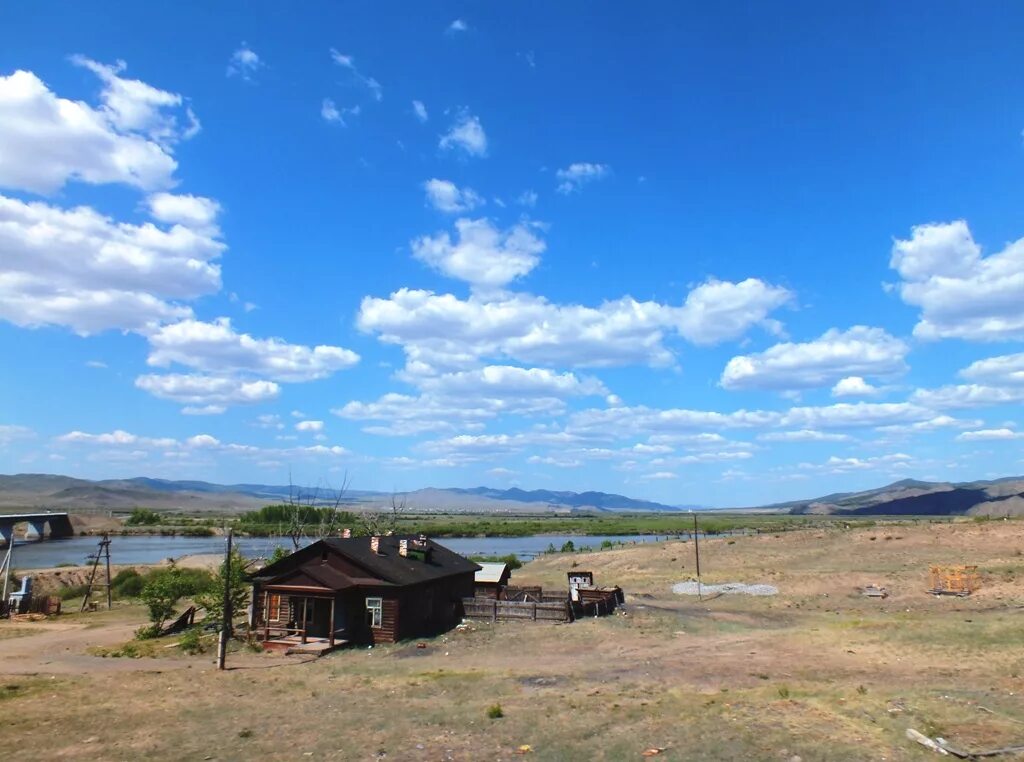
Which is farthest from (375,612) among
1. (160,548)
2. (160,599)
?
(160,548)

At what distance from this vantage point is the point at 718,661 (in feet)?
95.4

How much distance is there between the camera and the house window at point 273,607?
36.5 metres

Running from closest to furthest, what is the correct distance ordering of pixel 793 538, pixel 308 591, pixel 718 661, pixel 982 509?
pixel 718 661
pixel 308 591
pixel 793 538
pixel 982 509

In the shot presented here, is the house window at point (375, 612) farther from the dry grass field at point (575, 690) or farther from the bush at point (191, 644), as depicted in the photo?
the bush at point (191, 644)

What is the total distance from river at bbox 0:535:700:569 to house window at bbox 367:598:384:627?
53.9 meters

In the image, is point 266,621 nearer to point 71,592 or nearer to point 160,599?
point 160,599

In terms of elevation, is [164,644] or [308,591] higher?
[308,591]

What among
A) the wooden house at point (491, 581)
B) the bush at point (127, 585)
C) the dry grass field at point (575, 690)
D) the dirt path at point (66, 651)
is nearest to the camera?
the dry grass field at point (575, 690)

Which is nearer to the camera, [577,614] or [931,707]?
[931,707]

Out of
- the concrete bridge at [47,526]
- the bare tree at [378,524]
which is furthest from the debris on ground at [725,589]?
the concrete bridge at [47,526]

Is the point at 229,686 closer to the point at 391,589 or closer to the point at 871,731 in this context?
the point at 391,589

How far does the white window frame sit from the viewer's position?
1430 inches

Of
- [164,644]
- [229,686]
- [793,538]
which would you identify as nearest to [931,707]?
[229,686]

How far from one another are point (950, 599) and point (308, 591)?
39247mm
